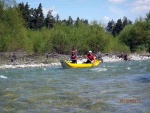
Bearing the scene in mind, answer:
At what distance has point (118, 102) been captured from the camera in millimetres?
10672

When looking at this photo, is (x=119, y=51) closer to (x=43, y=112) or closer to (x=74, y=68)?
(x=74, y=68)

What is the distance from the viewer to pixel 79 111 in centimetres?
939

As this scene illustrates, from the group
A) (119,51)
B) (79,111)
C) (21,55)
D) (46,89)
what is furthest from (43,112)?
(119,51)

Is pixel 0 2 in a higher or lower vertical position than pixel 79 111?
higher

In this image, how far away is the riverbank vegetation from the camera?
135 feet

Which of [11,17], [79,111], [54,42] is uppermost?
[11,17]

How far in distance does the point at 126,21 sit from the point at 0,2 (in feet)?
288

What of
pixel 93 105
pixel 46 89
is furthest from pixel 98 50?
pixel 93 105

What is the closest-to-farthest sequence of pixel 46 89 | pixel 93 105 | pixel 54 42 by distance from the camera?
pixel 93 105, pixel 46 89, pixel 54 42

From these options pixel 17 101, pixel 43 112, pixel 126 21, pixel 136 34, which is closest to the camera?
pixel 43 112

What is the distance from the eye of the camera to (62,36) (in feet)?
163

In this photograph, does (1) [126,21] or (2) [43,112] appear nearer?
(2) [43,112]

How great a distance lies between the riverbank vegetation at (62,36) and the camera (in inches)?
1617

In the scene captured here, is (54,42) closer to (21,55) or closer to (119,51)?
(21,55)
